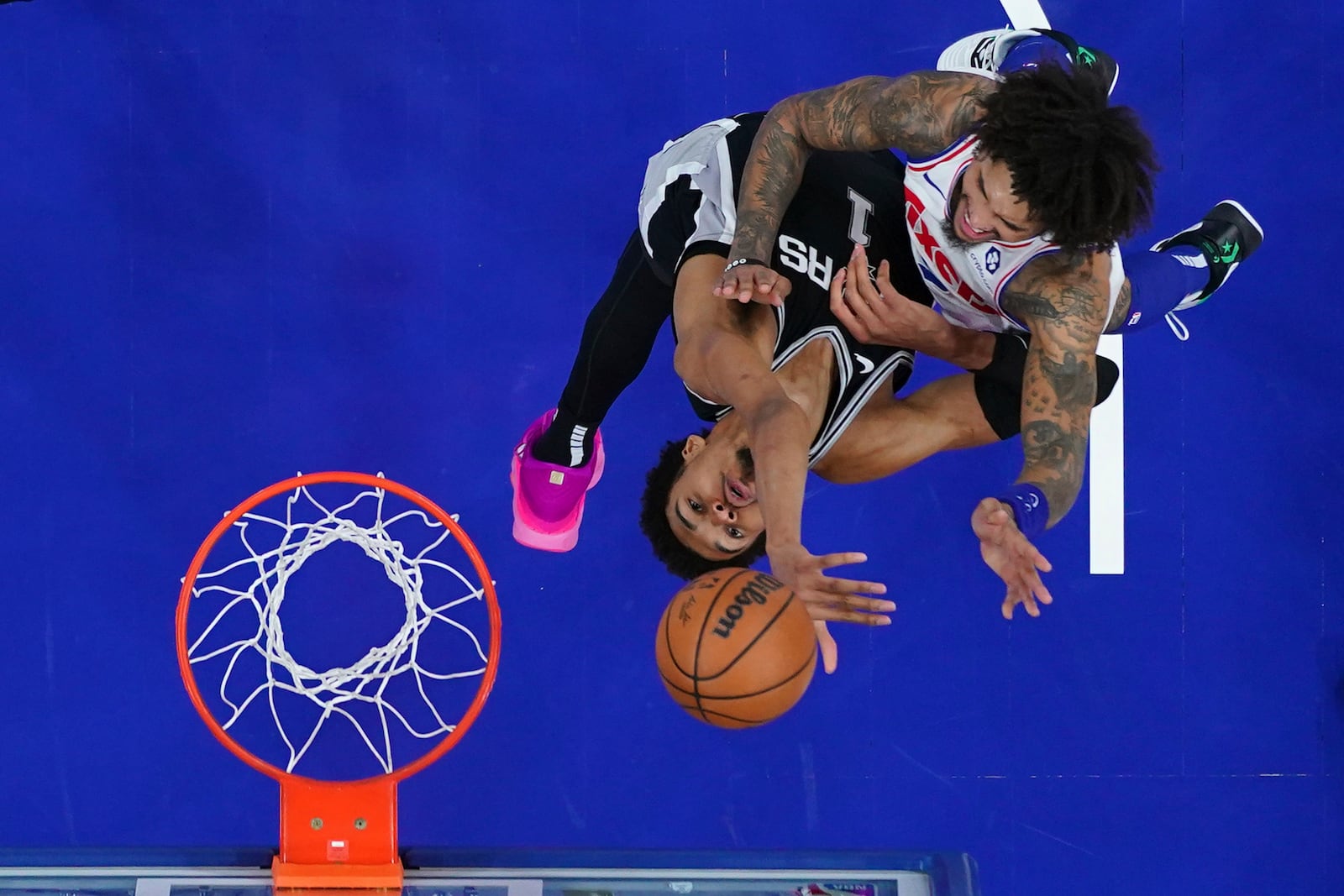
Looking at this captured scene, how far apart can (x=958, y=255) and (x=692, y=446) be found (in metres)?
1.06

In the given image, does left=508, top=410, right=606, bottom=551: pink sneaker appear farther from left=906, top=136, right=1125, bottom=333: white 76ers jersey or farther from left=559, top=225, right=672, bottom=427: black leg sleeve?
left=906, top=136, right=1125, bottom=333: white 76ers jersey

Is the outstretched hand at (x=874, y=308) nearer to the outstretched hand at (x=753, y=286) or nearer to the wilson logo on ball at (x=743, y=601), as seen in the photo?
the outstretched hand at (x=753, y=286)

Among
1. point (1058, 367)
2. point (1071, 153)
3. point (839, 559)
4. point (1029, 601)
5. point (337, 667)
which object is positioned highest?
point (1071, 153)

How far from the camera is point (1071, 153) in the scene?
9.53 feet

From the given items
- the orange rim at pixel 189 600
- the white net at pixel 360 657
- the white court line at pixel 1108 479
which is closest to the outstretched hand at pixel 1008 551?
the orange rim at pixel 189 600

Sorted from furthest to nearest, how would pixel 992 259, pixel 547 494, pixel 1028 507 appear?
pixel 547 494
pixel 992 259
pixel 1028 507

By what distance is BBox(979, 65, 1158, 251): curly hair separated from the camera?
114 inches

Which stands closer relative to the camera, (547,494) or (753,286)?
(753,286)

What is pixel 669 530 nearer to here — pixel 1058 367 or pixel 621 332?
pixel 621 332

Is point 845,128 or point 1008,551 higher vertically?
point 845,128

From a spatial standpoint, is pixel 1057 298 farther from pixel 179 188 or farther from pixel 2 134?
pixel 2 134

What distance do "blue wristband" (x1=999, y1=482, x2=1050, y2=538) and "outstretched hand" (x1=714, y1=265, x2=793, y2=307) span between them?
75cm

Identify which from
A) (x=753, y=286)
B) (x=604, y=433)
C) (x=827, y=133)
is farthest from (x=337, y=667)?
(x=827, y=133)

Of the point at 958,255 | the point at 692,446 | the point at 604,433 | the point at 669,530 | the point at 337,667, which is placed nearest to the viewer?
the point at 958,255
